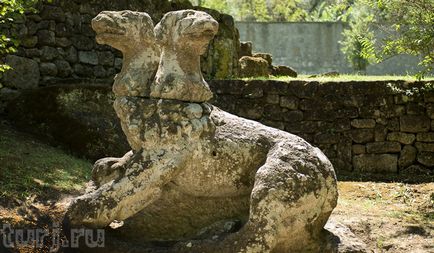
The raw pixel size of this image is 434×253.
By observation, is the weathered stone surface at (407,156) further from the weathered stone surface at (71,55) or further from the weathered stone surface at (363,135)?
the weathered stone surface at (71,55)

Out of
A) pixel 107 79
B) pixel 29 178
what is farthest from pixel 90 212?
pixel 107 79

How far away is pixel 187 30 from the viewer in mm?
3385

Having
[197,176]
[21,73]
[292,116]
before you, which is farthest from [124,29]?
[292,116]

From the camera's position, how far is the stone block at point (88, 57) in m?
9.19

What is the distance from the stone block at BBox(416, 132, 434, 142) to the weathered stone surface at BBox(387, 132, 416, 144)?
0.07 m

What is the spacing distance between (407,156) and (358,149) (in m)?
0.72

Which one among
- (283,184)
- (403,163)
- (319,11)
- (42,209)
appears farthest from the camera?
(319,11)

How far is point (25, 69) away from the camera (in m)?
8.48

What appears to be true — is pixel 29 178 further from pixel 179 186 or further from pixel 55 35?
pixel 55 35

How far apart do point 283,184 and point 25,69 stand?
6.35 meters

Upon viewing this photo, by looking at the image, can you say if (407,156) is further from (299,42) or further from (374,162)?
(299,42)

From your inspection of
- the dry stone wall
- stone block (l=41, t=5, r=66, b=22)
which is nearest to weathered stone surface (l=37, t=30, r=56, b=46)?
stone block (l=41, t=5, r=66, b=22)

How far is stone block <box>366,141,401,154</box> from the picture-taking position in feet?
27.8

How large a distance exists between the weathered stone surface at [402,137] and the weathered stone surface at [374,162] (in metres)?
0.25
